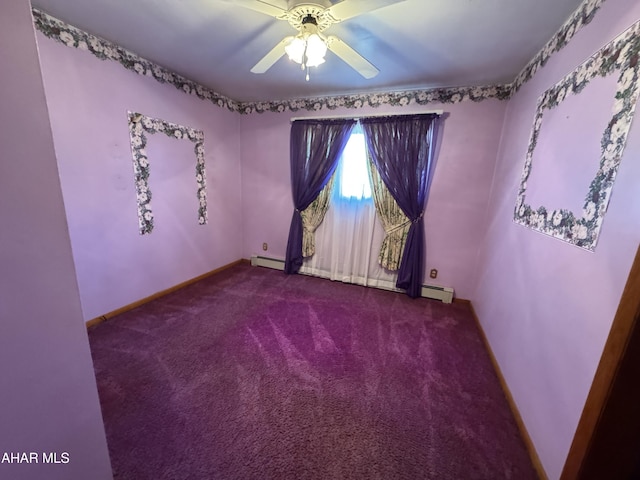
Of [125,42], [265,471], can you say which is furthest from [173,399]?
[125,42]

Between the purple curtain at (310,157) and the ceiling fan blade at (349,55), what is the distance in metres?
1.22

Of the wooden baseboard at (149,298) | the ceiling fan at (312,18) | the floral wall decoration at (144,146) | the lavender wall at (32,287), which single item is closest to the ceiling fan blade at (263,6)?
the ceiling fan at (312,18)

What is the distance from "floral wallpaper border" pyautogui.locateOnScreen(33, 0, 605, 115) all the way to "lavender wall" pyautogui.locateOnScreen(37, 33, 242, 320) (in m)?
0.07

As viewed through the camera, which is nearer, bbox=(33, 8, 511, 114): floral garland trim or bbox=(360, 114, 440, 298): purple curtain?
bbox=(33, 8, 511, 114): floral garland trim

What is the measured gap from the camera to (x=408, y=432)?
1.33 m

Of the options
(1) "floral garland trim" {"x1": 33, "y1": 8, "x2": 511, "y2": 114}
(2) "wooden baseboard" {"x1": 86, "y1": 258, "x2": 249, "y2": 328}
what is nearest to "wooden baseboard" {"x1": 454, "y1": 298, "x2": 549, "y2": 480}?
(1) "floral garland trim" {"x1": 33, "y1": 8, "x2": 511, "y2": 114}

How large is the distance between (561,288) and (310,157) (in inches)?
103

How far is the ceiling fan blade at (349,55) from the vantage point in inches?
56.6

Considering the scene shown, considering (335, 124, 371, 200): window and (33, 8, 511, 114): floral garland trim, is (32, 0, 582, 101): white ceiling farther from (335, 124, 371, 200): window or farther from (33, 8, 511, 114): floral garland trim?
(335, 124, 371, 200): window

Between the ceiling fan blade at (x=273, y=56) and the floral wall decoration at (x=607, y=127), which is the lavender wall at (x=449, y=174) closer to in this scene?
the floral wall decoration at (x=607, y=127)

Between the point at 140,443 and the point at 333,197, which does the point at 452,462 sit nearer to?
the point at 140,443

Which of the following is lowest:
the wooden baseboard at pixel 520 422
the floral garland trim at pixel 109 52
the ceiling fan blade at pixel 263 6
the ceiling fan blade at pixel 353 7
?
the wooden baseboard at pixel 520 422

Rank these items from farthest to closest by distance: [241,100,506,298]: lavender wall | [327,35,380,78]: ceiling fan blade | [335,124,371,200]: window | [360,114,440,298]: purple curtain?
[335,124,371,200]: window < [360,114,440,298]: purple curtain < [241,100,506,298]: lavender wall < [327,35,380,78]: ceiling fan blade

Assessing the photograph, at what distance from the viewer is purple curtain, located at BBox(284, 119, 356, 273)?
2927 millimetres
